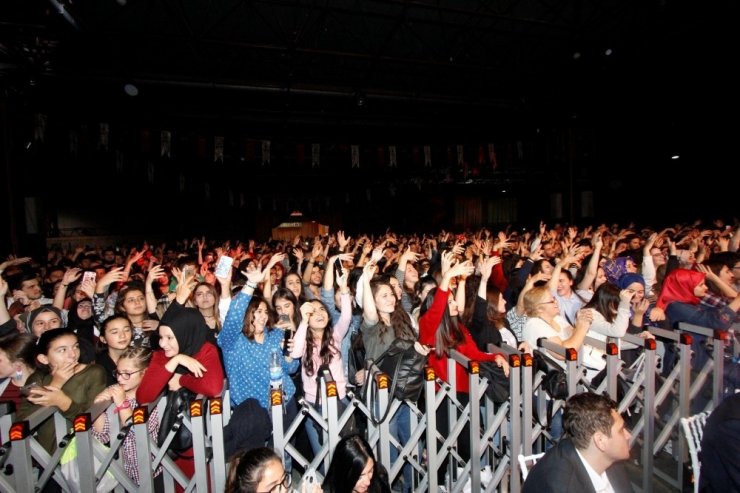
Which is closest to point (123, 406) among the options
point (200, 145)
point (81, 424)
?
point (81, 424)

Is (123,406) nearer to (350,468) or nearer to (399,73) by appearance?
(350,468)

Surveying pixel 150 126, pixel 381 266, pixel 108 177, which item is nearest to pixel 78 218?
pixel 108 177

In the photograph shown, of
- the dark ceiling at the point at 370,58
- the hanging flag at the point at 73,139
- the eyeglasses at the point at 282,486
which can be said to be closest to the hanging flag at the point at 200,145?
the dark ceiling at the point at 370,58

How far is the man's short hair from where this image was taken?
2066 millimetres

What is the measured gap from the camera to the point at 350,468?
207 cm

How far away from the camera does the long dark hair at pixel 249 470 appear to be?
1.77 meters

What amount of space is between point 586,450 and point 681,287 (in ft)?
10.4

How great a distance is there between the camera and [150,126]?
37.9ft

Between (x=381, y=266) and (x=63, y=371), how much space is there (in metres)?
5.74

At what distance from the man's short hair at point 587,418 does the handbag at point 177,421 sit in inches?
86.0

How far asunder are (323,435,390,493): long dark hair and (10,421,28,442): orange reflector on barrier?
144 cm

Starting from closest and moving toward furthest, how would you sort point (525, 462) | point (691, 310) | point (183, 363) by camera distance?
point (525, 462)
point (183, 363)
point (691, 310)

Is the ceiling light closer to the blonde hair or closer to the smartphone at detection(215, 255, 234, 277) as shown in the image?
the smartphone at detection(215, 255, 234, 277)

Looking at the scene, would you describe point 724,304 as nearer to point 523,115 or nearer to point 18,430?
point 18,430
